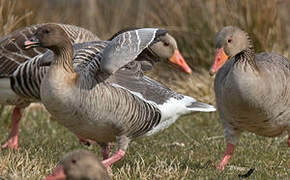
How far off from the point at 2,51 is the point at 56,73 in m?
2.50

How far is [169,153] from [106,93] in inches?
70.6

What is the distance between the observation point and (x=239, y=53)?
22.4 feet

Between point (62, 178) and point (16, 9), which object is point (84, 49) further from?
point (16, 9)

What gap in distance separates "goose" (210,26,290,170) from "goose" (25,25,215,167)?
0.62m

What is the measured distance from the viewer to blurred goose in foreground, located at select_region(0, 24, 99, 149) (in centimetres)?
789

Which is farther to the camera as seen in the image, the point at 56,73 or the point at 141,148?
the point at 141,148

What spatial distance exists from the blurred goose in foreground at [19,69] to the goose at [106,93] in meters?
1.44

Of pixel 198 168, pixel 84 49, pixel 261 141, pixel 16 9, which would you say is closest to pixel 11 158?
pixel 84 49

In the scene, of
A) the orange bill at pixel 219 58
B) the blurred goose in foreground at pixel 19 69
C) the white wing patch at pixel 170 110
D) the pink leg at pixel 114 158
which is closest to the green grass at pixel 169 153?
the pink leg at pixel 114 158

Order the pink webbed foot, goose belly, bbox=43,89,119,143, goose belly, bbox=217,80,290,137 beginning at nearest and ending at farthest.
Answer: goose belly, bbox=43,89,119,143
goose belly, bbox=217,80,290,137
the pink webbed foot

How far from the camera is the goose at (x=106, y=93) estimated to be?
242 inches

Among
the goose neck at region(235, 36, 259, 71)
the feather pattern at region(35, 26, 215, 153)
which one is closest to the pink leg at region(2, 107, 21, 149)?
the feather pattern at region(35, 26, 215, 153)

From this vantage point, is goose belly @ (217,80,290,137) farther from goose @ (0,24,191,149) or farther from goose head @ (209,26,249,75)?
goose @ (0,24,191,149)

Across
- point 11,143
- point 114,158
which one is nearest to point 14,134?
point 11,143
